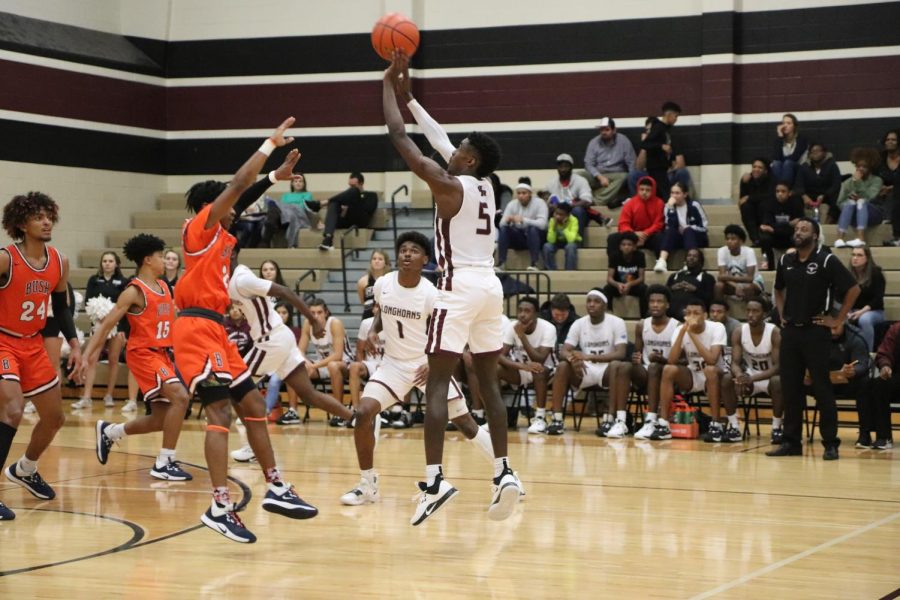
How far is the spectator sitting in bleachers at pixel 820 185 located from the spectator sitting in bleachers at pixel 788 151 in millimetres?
123

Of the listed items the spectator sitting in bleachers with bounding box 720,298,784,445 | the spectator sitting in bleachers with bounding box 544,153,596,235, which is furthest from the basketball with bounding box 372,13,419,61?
the spectator sitting in bleachers with bounding box 544,153,596,235

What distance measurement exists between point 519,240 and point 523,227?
0.60ft

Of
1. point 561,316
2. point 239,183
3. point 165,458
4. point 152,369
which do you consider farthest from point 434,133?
point 561,316

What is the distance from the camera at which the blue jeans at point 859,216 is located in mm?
14414

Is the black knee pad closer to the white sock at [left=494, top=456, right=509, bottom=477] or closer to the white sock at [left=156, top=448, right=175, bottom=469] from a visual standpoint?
the white sock at [left=494, top=456, right=509, bottom=477]

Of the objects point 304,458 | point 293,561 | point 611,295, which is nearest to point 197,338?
point 293,561

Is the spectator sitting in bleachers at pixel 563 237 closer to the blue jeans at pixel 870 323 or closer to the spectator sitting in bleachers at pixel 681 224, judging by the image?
the spectator sitting in bleachers at pixel 681 224

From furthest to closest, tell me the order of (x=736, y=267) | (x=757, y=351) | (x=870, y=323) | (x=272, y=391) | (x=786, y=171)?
1. (x=786, y=171)
2. (x=736, y=267)
3. (x=272, y=391)
4. (x=870, y=323)
5. (x=757, y=351)

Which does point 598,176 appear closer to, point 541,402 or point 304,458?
point 541,402

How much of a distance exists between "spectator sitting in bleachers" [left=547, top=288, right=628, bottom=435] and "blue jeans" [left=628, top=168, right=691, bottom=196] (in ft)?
13.3

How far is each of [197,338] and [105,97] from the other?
13.6 metres

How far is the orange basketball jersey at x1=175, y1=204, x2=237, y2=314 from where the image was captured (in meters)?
6.46

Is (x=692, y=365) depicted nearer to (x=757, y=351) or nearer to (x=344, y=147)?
(x=757, y=351)

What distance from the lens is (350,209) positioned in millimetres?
17438
